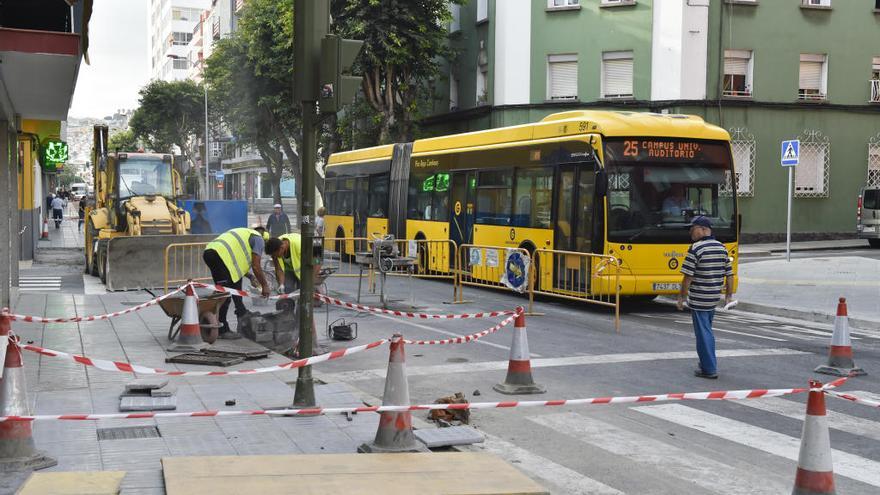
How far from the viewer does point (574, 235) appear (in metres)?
16.1

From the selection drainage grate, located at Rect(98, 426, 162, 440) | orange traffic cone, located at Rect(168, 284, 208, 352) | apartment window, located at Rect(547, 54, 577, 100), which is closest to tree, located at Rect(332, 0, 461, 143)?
apartment window, located at Rect(547, 54, 577, 100)

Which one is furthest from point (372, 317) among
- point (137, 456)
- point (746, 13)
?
point (746, 13)

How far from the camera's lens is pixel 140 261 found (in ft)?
61.5

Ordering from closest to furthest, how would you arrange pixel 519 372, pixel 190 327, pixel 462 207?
pixel 519 372 < pixel 190 327 < pixel 462 207

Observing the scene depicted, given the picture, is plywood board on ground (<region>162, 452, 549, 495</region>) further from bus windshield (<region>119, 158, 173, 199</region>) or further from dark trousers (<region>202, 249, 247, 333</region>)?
bus windshield (<region>119, 158, 173, 199</region>)

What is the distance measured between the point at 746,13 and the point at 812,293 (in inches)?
657

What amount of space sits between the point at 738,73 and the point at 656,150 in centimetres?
1862

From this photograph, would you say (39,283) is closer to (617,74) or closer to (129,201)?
(129,201)

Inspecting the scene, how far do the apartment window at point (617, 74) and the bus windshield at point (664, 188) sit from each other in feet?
56.5

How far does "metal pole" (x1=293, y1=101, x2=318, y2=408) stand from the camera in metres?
7.57

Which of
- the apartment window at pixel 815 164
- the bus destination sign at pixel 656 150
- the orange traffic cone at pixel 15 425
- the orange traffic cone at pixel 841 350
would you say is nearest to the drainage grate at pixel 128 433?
the orange traffic cone at pixel 15 425

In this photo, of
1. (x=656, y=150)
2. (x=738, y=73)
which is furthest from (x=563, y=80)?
(x=656, y=150)

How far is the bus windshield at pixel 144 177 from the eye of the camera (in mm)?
22969

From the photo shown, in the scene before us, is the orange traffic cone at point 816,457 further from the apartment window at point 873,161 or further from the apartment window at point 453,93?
the apartment window at point 453,93
